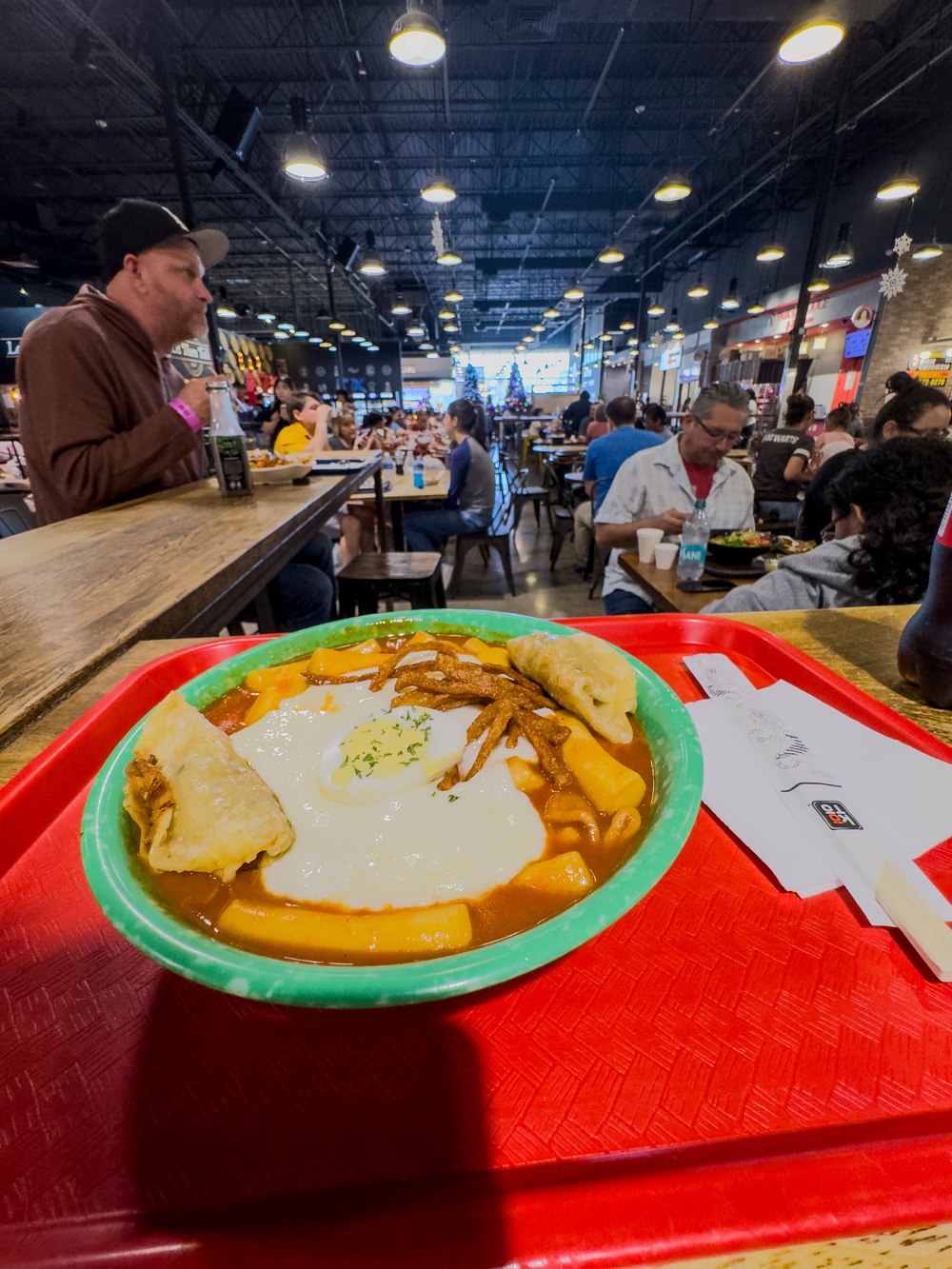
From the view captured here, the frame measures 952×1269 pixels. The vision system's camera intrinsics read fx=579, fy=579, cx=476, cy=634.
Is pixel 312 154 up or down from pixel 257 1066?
up

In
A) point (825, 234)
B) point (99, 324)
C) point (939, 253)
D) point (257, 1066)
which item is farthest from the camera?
point (825, 234)

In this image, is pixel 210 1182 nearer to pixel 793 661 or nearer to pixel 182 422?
pixel 793 661

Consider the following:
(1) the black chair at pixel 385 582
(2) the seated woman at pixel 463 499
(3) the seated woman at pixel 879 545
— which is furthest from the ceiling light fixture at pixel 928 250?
(1) the black chair at pixel 385 582

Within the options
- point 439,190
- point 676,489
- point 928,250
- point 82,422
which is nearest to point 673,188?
point 439,190

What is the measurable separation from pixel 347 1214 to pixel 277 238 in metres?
25.7

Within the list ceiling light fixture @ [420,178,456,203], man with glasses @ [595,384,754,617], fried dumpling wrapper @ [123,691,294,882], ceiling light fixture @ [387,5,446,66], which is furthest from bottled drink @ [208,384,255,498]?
ceiling light fixture @ [420,178,456,203]

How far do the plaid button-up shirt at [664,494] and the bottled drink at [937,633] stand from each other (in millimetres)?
2812

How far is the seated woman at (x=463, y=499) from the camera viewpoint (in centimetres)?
642

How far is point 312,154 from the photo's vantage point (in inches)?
312

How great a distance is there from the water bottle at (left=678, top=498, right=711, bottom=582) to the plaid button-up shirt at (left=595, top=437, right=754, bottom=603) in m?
0.84

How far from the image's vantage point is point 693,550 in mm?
3035

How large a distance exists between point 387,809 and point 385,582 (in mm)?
3356

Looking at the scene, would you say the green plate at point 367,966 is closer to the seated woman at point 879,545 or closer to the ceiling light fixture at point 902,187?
the seated woman at point 879,545

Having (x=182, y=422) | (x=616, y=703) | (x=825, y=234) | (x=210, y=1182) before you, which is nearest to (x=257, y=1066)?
(x=210, y=1182)
